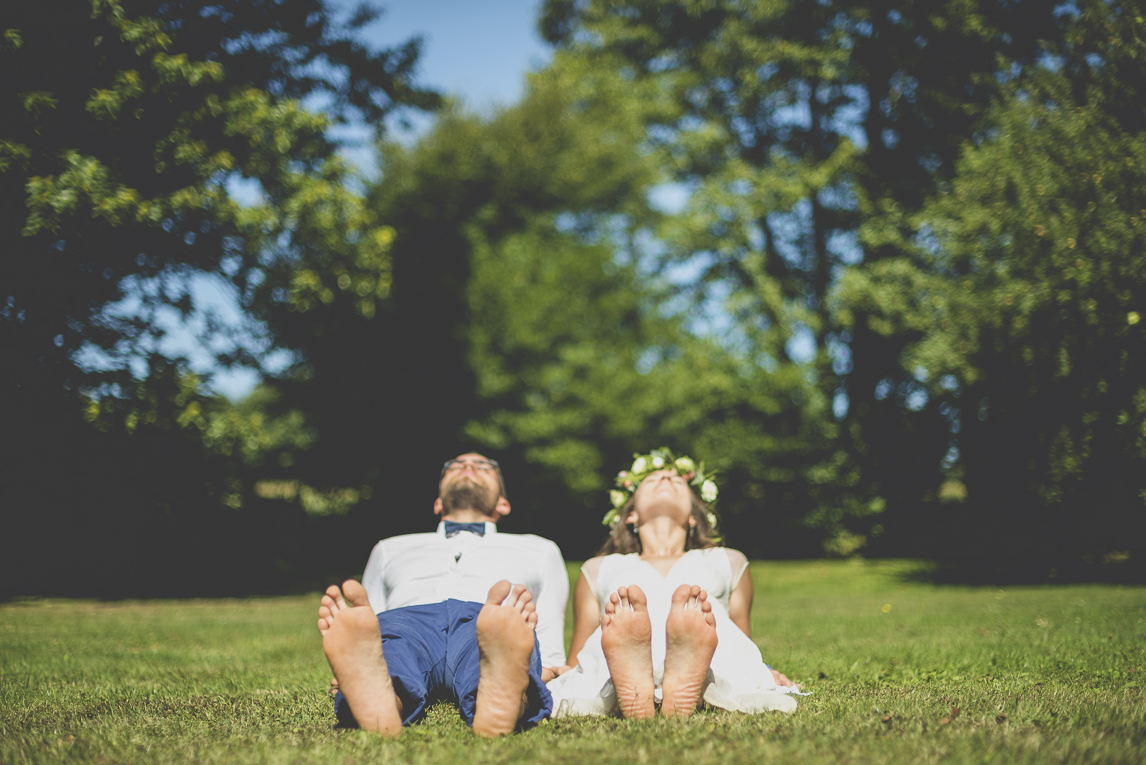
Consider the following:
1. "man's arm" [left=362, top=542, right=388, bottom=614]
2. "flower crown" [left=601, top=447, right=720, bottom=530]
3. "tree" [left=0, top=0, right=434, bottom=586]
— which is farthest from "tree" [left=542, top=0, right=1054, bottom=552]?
"man's arm" [left=362, top=542, right=388, bottom=614]

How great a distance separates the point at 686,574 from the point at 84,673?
3638 mm

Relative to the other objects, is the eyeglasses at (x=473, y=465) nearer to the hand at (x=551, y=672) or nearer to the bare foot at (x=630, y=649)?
the hand at (x=551, y=672)

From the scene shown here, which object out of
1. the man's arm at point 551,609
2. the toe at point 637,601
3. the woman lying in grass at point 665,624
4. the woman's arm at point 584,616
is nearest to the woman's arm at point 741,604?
the woman lying in grass at point 665,624

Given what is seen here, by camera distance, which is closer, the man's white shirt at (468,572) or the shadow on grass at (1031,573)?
the man's white shirt at (468,572)

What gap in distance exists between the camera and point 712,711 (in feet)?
10.4

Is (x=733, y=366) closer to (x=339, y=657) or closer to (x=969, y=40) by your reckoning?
(x=969, y=40)

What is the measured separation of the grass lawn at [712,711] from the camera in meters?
2.46

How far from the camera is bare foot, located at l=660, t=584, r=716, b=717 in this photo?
288 centimetres

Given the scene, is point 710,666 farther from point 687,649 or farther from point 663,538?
point 663,538

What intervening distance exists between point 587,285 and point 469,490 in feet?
55.0

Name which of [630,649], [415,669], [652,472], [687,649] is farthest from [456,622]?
[652,472]

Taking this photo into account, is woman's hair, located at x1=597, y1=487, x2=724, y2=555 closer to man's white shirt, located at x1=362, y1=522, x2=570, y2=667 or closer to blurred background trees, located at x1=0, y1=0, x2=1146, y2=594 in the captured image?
man's white shirt, located at x1=362, y1=522, x2=570, y2=667

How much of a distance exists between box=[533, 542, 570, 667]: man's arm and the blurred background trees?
25.6 ft

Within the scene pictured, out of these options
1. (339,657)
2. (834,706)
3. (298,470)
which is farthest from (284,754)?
(298,470)
